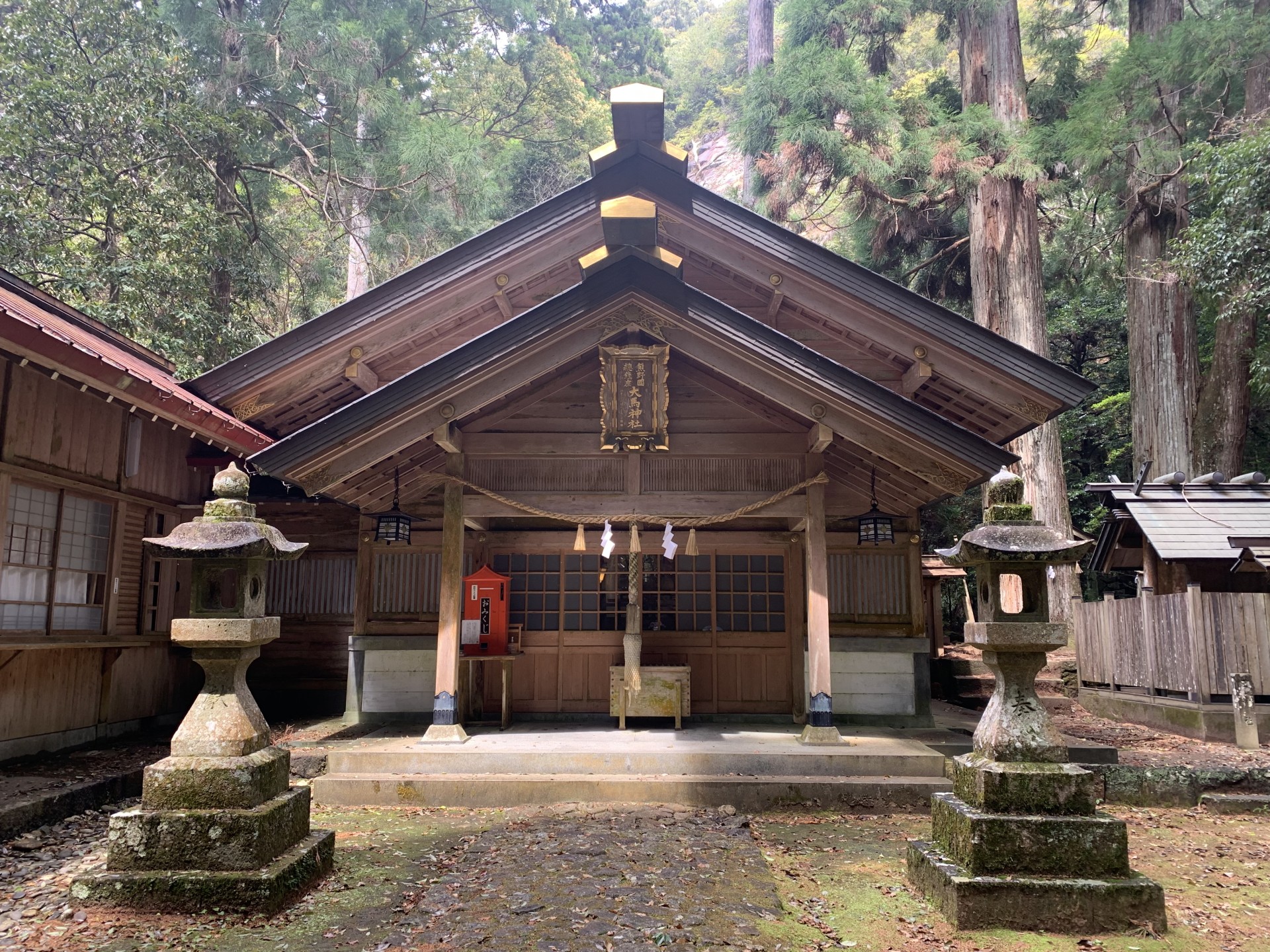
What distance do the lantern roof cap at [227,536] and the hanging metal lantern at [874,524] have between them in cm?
646

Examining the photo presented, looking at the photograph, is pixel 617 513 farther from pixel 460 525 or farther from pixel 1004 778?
pixel 1004 778

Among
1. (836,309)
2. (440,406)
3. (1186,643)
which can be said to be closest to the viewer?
(440,406)

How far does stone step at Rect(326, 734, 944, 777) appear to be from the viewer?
804cm

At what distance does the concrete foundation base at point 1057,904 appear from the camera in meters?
4.70

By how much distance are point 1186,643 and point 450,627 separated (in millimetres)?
10602

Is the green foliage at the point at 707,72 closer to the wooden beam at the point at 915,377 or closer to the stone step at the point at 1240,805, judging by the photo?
the wooden beam at the point at 915,377

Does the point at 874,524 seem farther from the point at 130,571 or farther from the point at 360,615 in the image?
the point at 130,571

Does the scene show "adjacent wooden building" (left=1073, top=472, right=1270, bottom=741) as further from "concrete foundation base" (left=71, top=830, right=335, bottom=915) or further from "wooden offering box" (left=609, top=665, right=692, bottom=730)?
"concrete foundation base" (left=71, top=830, right=335, bottom=915)

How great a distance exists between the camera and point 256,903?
15.6ft

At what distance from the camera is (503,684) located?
10203 mm

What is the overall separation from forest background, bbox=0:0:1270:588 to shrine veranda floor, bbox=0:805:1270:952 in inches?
405

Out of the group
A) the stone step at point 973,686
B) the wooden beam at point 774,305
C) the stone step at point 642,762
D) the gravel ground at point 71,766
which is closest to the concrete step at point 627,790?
the stone step at point 642,762

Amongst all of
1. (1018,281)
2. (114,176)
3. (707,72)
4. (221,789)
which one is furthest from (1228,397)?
(707,72)

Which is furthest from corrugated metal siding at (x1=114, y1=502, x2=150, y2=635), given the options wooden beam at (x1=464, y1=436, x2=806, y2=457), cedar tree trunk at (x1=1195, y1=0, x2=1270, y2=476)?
cedar tree trunk at (x1=1195, y1=0, x2=1270, y2=476)
